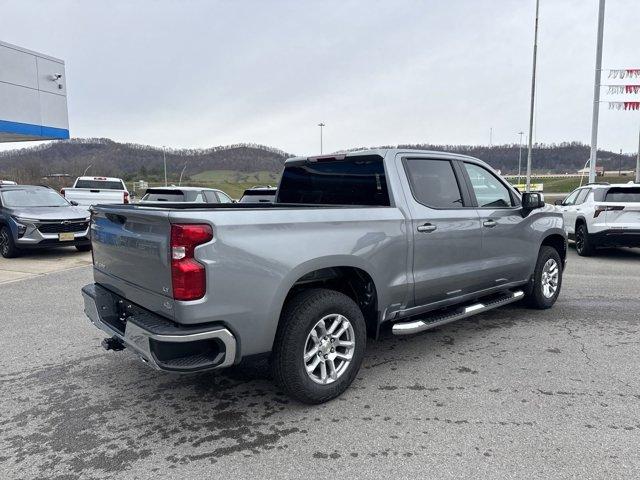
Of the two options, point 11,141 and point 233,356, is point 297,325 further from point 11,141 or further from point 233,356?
point 11,141

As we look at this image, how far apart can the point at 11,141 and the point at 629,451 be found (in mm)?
23976

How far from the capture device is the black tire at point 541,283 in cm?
586

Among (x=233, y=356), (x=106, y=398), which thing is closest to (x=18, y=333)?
(x=106, y=398)

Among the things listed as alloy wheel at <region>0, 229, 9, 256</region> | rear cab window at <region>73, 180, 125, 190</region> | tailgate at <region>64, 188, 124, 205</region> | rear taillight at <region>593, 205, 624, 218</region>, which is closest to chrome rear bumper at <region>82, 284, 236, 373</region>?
alloy wheel at <region>0, 229, 9, 256</region>

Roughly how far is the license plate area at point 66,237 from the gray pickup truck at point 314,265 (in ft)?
23.9

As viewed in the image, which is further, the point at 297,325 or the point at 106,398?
the point at 106,398

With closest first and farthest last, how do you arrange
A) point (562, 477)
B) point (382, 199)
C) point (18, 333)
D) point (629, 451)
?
point (562, 477) → point (629, 451) → point (382, 199) → point (18, 333)

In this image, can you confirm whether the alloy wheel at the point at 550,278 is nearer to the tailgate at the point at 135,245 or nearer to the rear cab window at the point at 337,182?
the rear cab window at the point at 337,182

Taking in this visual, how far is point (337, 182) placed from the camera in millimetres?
4645

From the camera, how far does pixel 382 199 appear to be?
419cm

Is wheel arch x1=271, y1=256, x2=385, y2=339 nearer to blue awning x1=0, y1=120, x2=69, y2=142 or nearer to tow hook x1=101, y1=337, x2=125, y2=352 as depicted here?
tow hook x1=101, y1=337, x2=125, y2=352

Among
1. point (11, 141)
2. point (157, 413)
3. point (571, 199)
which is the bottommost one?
point (157, 413)

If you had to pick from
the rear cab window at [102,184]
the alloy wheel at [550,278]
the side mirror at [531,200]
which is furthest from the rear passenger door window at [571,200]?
the rear cab window at [102,184]

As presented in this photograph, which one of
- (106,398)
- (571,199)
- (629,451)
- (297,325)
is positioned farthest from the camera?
(571,199)
